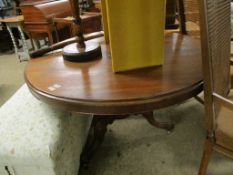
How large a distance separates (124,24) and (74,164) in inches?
30.0

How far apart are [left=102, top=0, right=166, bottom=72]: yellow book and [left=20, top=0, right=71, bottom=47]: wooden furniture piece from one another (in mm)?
2289

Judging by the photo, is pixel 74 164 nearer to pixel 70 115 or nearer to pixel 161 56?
pixel 70 115

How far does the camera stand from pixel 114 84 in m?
0.91

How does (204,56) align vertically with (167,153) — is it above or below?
above

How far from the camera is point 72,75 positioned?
1.01m

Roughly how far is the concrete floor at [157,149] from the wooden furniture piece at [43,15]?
175 centimetres

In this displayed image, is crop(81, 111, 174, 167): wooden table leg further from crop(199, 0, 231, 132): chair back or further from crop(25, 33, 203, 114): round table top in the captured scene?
crop(199, 0, 231, 132): chair back

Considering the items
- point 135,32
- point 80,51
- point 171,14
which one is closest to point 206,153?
point 135,32

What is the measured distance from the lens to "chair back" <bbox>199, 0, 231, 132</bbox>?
0.82 meters

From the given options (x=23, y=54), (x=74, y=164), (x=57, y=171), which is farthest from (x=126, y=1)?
(x=23, y=54)

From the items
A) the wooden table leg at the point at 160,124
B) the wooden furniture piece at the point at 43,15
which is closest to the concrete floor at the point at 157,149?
the wooden table leg at the point at 160,124

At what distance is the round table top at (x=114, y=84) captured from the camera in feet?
2.66

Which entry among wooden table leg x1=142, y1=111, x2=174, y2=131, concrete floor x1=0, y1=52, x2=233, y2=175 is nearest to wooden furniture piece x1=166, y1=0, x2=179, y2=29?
concrete floor x1=0, y1=52, x2=233, y2=175

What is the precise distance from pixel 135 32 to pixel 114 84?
0.69ft
